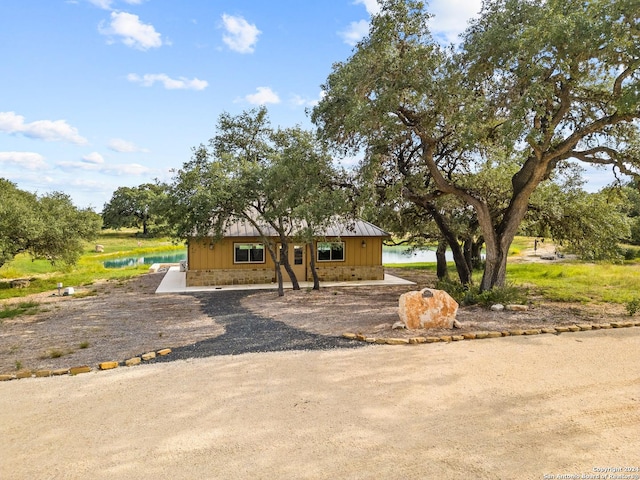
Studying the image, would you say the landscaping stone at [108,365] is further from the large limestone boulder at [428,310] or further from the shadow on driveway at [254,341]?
the large limestone boulder at [428,310]

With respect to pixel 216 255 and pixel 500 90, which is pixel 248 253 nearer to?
pixel 216 255

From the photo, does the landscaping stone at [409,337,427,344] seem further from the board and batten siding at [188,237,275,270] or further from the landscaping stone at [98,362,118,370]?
the board and batten siding at [188,237,275,270]

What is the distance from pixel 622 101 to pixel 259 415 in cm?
837

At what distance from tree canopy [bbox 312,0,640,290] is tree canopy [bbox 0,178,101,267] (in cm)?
1398

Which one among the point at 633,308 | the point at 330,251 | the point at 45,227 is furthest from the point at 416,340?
the point at 45,227

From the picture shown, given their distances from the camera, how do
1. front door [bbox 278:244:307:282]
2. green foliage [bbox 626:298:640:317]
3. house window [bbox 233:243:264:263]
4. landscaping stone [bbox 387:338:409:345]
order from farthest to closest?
1. front door [bbox 278:244:307:282]
2. house window [bbox 233:243:264:263]
3. green foliage [bbox 626:298:640:317]
4. landscaping stone [bbox 387:338:409:345]

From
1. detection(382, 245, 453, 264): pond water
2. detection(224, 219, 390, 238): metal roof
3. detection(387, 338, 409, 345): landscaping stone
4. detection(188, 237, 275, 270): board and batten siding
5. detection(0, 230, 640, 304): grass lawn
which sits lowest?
detection(387, 338, 409, 345): landscaping stone

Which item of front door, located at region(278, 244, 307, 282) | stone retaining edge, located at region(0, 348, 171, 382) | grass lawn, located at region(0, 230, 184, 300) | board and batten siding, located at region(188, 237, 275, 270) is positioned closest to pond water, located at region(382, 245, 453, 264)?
front door, located at region(278, 244, 307, 282)

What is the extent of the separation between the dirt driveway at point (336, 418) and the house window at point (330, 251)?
41.4ft

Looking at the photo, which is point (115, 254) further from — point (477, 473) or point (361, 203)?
point (477, 473)

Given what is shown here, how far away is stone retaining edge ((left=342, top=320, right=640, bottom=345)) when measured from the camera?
7.28 meters

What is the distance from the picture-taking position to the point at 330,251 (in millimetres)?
19250

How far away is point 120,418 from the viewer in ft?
14.7

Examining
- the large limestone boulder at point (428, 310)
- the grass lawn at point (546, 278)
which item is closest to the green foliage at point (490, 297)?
the grass lawn at point (546, 278)
